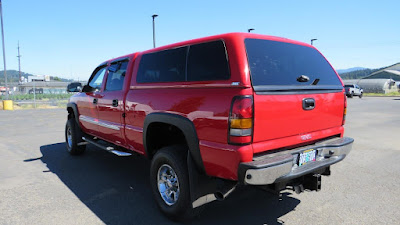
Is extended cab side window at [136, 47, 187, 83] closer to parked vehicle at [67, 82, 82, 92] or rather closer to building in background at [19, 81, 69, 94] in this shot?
parked vehicle at [67, 82, 82, 92]

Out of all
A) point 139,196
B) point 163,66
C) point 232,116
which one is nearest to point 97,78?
point 163,66

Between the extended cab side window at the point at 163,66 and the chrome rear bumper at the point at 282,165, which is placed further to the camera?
the extended cab side window at the point at 163,66

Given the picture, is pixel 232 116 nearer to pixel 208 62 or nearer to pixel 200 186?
pixel 208 62

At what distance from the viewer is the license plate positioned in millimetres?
2865

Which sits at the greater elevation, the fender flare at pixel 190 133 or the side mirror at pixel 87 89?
the side mirror at pixel 87 89

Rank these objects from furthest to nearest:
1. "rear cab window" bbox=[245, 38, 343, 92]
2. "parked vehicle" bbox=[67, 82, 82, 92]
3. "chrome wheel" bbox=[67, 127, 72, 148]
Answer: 1. "chrome wheel" bbox=[67, 127, 72, 148]
2. "parked vehicle" bbox=[67, 82, 82, 92]
3. "rear cab window" bbox=[245, 38, 343, 92]

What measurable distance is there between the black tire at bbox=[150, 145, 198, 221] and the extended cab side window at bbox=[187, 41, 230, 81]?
32.8 inches

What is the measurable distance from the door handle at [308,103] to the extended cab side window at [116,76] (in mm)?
2618

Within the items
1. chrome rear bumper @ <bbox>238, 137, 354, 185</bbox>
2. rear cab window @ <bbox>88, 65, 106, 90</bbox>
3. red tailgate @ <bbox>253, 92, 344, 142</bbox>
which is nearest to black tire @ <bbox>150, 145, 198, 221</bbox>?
chrome rear bumper @ <bbox>238, 137, 354, 185</bbox>

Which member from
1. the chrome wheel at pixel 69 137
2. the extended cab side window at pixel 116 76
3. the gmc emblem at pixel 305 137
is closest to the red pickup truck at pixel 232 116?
the gmc emblem at pixel 305 137

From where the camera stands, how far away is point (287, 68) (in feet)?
10.1

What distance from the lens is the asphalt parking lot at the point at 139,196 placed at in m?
3.23

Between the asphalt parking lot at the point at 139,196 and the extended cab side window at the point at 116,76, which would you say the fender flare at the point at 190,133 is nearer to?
the asphalt parking lot at the point at 139,196

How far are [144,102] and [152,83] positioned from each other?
26 cm
